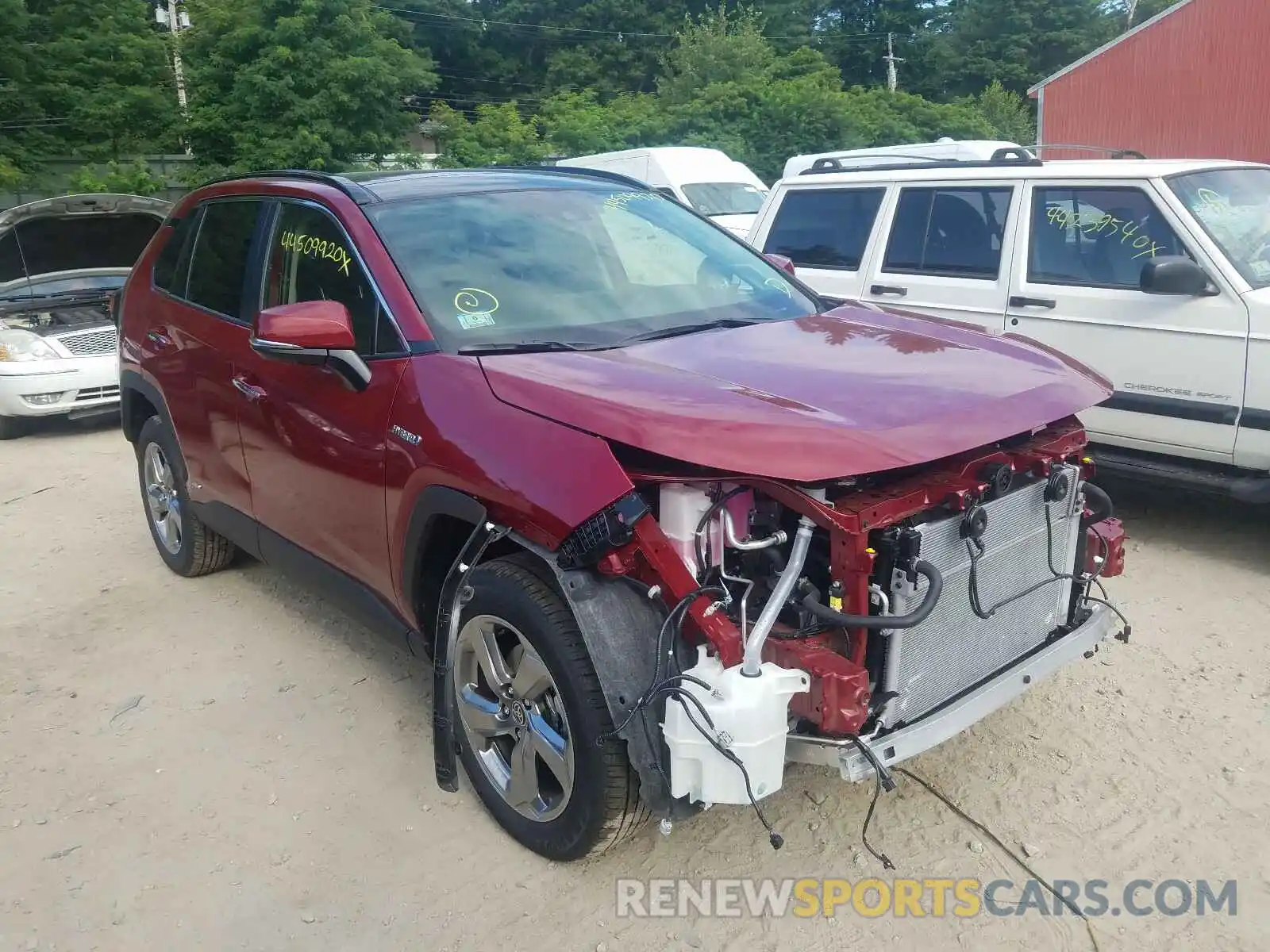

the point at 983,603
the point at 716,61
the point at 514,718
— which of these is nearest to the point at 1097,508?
the point at 983,603

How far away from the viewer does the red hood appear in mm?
2459

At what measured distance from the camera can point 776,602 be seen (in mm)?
2463

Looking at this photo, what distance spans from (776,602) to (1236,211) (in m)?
4.14

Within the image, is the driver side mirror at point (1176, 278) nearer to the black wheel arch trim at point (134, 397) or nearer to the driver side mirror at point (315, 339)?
the driver side mirror at point (315, 339)

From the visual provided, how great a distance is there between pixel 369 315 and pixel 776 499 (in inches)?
60.3

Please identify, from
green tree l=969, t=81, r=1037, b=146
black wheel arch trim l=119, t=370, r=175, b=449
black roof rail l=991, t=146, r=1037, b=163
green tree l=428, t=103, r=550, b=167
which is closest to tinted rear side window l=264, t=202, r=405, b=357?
black wheel arch trim l=119, t=370, r=175, b=449

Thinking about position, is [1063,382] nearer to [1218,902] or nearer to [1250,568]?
[1218,902]

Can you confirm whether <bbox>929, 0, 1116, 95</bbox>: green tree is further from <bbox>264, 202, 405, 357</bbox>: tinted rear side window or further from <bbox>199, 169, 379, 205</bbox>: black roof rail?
<bbox>264, 202, 405, 357</bbox>: tinted rear side window

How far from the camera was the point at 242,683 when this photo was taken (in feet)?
13.9

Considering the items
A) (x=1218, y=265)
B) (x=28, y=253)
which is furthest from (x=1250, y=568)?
(x=28, y=253)

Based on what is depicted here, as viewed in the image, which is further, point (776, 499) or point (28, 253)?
point (28, 253)

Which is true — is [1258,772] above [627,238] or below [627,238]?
below

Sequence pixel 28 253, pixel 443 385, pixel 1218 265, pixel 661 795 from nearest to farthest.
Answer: pixel 661 795 < pixel 443 385 < pixel 1218 265 < pixel 28 253

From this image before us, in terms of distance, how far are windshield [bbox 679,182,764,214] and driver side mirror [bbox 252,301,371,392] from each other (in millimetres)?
11233
